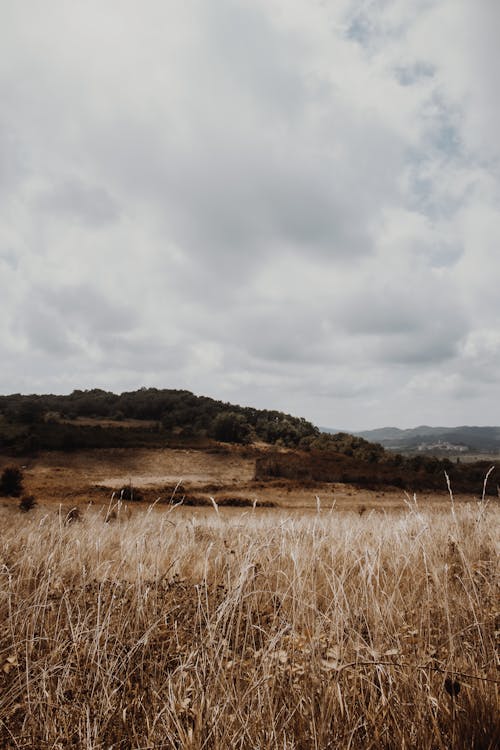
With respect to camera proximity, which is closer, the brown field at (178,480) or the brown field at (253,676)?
the brown field at (253,676)

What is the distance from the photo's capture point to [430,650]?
6.96 feet

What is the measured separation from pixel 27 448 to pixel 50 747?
121 ft

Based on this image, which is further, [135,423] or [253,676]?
[135,423]

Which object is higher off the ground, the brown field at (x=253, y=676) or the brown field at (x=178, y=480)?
the brown field at (x=253, y=676)

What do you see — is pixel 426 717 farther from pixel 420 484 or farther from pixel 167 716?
pixel 420 484

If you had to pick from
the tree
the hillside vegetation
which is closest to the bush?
the hillside vegetation

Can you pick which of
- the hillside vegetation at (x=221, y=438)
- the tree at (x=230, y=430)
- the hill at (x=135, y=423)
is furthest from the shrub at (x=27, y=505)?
the tree at (x=230, y=430)

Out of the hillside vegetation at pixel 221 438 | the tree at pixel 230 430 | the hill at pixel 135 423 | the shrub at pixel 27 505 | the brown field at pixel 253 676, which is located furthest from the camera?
the tree at pixel 230 430

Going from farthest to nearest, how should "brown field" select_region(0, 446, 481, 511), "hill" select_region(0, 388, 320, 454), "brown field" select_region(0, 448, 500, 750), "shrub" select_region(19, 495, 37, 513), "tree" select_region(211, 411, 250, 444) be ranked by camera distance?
"tree" select_region(211, 411, 250, 444) → "hill" select_region(0, 388, 320, 454) → "brown field" select_region(0, 446, 481, 511) → "shrub" select_region(19, 495, 37, 513) → "brown field" select_region(0, 448, 500, 750)

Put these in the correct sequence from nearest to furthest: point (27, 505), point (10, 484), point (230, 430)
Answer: point (27, 505) → point (10, 484) → point (230, 430)

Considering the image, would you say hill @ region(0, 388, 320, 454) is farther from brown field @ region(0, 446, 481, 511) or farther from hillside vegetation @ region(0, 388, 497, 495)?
brown field @ region(0, 446, 481, 511)

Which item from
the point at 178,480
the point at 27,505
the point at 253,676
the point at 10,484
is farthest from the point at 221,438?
the point at 253,676

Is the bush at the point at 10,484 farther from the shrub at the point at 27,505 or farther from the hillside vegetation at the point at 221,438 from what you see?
the hillside vegetation at the point at 221,438

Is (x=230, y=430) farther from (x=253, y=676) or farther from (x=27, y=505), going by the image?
(x=253, y=676)
